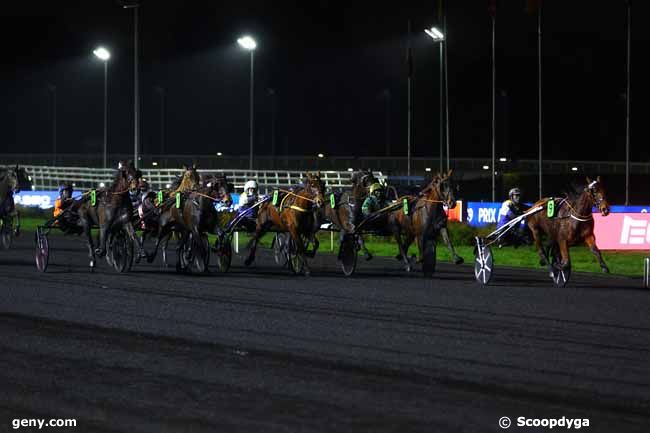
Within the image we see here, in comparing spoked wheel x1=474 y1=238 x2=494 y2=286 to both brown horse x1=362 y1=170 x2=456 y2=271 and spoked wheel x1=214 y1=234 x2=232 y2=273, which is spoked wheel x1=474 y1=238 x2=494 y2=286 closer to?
brown horse x1=362 y1=170 x2=456 y2=271

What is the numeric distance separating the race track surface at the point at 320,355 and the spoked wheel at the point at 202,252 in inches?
69.8

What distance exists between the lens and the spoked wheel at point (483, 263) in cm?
1973

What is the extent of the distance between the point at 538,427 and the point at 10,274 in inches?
594

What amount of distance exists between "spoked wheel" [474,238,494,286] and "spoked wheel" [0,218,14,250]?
13.4 metres

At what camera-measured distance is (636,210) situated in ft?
98.0

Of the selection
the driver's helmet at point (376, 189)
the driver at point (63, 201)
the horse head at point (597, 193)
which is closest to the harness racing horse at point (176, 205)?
the driver at point (63, 201)

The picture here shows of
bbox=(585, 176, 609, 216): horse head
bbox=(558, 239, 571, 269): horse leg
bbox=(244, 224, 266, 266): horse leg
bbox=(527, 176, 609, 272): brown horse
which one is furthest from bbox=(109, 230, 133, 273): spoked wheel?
bbox=(585, 176, 609, 216): horse head

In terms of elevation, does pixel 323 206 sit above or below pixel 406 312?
above

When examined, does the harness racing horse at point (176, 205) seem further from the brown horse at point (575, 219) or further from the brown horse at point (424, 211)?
the brown horse at point (575, 219)

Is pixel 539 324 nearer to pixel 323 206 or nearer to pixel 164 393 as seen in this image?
pixel 164 393

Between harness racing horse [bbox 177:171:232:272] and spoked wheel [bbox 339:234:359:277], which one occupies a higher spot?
harness racing horse [bbox 177:171:232:272]

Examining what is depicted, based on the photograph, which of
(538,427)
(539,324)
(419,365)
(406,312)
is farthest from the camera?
(406,312)

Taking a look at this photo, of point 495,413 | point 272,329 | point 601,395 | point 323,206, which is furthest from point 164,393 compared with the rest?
point 323,206

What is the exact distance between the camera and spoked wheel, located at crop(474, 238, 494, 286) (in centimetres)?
1973
